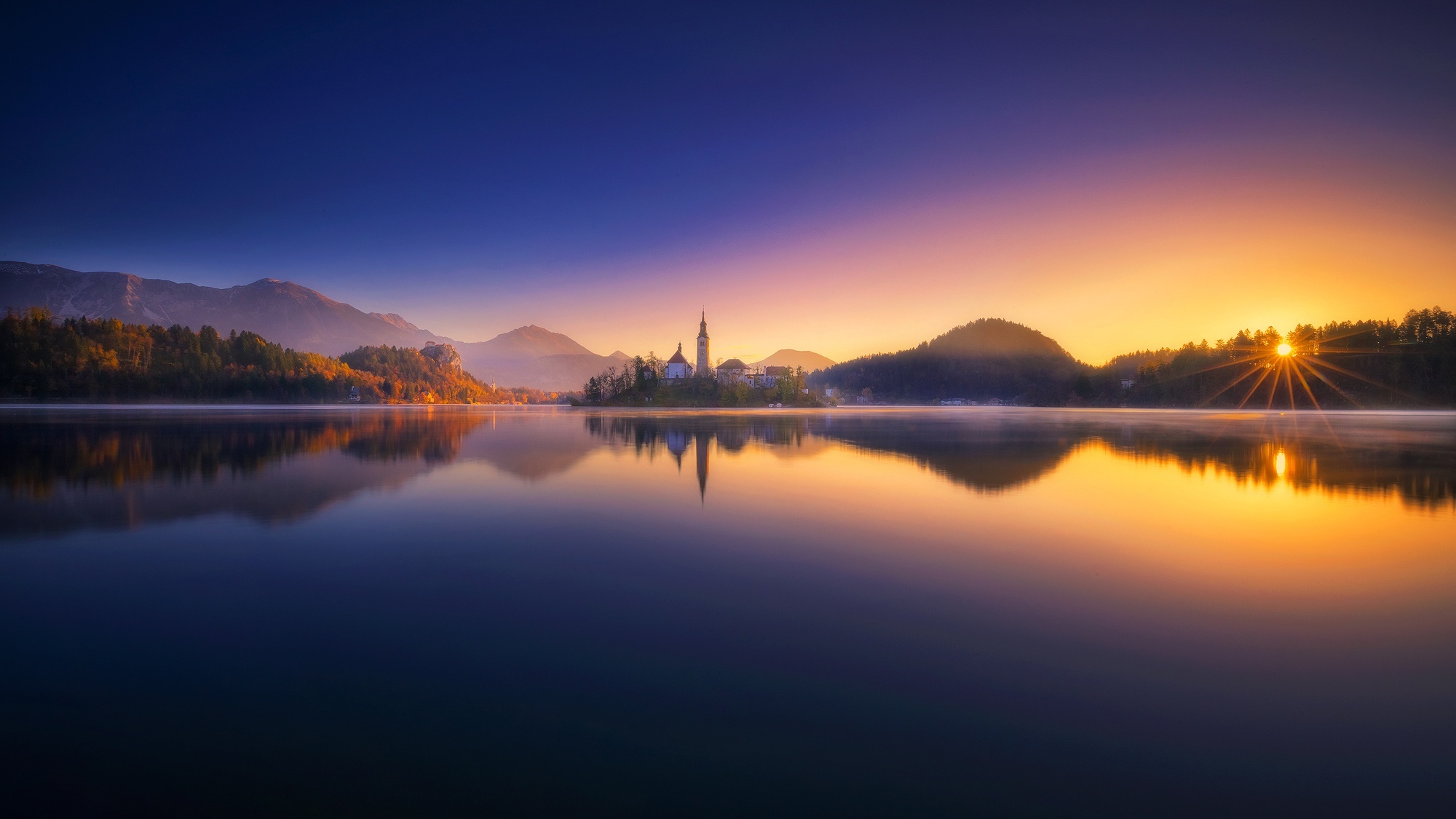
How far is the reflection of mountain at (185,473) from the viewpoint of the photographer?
387 inches

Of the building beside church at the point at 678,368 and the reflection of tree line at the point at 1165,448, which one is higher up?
the building beside church at the point at 678,368

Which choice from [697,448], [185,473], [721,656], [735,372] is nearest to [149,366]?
[735,372]

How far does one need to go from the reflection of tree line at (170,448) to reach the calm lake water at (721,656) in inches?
115

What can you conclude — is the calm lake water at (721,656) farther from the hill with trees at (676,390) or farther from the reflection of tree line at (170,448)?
the hill with trees at (676,390)

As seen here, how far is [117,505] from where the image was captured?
1024cm

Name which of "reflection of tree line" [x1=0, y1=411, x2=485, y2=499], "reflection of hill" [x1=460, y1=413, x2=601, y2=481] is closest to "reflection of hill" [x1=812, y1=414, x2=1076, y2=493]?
"reflection of hill" [x1=460, y1=413, x2=601, y2=481]

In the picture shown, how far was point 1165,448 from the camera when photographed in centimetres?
2397

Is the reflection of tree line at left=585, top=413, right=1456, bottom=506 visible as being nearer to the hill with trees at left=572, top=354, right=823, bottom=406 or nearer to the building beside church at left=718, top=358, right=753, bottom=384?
the hill with trees at left=572, top=354, right=823, bottom=406

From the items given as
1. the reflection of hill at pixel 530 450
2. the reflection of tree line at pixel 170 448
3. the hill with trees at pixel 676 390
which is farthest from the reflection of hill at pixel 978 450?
the hill with trees at pixel 676 390

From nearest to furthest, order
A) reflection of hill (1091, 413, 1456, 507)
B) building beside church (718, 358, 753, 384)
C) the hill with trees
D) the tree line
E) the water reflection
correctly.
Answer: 1. the water reflection
2. reflection of hill (1091, 413, 1456, 507)
3. the tree line
4. the hill with trees
5. building beside church (718, 358, 753, 384)

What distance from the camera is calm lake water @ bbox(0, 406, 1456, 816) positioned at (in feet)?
10.8

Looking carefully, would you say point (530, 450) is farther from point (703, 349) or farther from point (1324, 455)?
point (703, 349)

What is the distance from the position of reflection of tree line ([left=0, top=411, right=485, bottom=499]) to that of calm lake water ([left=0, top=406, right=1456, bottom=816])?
115 inches

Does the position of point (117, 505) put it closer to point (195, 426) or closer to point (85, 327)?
point (195, 426)
